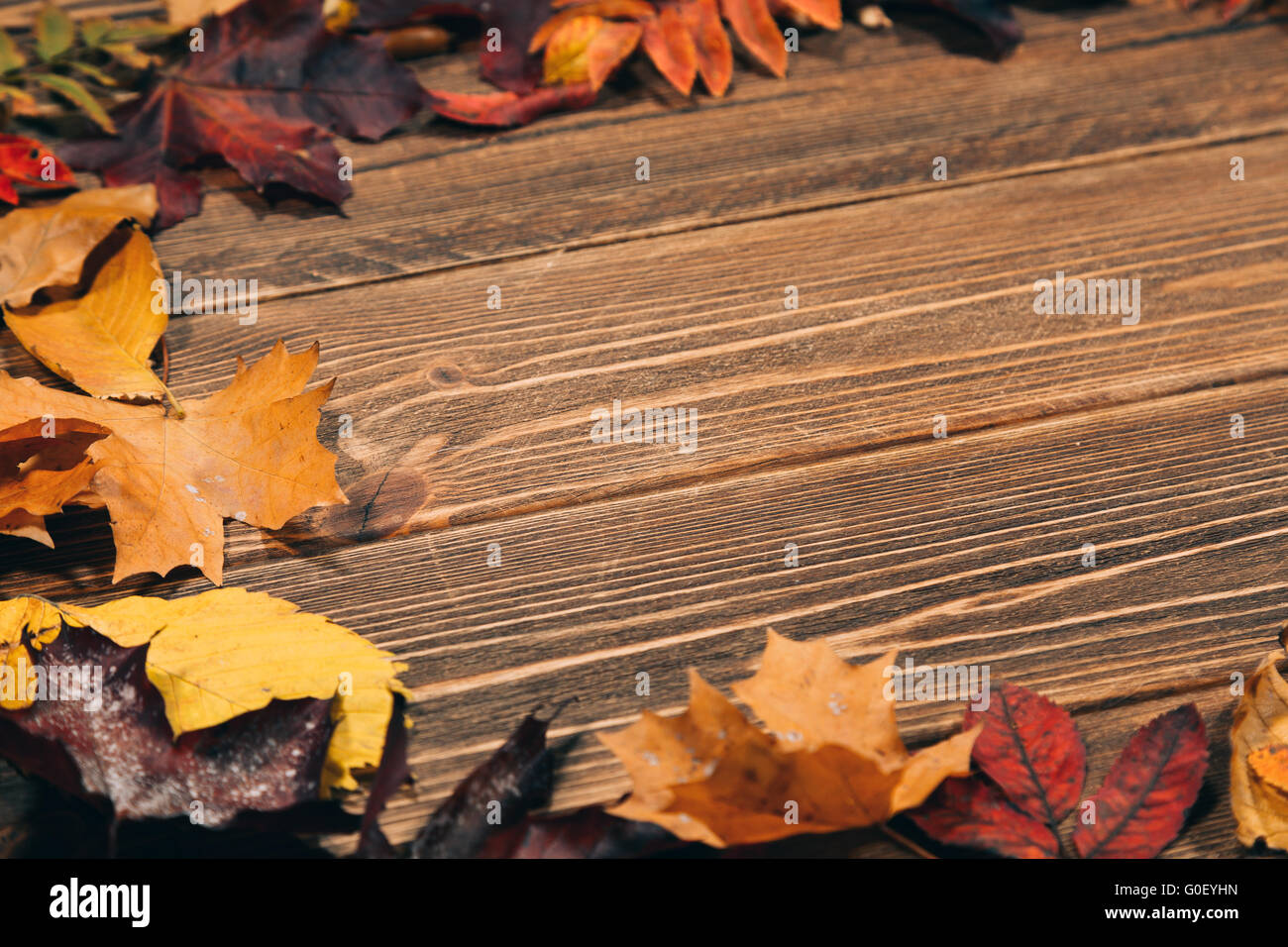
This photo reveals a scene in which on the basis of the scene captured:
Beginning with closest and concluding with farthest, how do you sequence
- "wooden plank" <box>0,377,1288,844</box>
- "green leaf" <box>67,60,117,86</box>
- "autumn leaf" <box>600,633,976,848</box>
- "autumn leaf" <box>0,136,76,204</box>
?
"autumn leaf" <box>600,633,976,848</box>, "wooden plank" <box>0,377,1288,844</box>, "autumn leaf" <box>0,136,76,204</box>, "green leaf" <box>67,60,117,86</box>

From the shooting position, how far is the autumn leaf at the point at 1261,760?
729 millimetres

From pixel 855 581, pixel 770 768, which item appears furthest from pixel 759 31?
pixel 770 768

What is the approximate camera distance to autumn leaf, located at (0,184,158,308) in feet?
3.36

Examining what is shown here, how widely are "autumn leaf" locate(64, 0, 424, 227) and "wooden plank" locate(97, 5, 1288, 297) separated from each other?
0.04 m

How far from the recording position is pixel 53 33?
131cm

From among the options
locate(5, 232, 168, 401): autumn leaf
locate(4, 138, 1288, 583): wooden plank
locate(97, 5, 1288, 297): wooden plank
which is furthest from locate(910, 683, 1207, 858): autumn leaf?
locate(5, 232, 168, 401): autumn leaf

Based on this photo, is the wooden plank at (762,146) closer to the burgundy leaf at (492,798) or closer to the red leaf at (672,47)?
the red leaf at (672,47)

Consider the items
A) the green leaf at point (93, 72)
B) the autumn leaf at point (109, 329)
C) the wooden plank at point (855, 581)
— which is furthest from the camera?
the green leaf at point (93, 72)

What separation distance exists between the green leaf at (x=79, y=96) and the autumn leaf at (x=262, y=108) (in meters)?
0.02

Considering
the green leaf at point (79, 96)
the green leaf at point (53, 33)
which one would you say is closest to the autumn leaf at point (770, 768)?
the green leaf at point (79, 96)

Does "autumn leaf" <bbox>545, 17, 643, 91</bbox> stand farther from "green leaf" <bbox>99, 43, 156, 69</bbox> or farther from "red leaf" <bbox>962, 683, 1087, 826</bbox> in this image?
Result: "red leaf" <bbox>962, 683, 1087, 826</bbox>

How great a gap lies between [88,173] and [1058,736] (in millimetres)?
1388

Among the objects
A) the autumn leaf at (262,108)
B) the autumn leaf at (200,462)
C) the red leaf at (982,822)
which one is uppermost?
the autumn leaf at (262,108)
